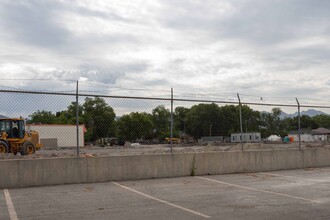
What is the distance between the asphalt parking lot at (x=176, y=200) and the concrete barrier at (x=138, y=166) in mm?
393

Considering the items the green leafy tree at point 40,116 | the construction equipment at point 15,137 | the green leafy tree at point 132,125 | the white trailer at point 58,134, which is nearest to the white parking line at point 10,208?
the green leafy tree at point 40,116

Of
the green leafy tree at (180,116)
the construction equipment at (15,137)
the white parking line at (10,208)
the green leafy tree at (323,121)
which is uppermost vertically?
the green leafy tree at (323,121)

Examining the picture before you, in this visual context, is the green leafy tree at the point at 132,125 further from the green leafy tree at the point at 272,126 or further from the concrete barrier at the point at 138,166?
the green leafy tree at the point at 272,126

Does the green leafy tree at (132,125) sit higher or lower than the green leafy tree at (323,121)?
lower

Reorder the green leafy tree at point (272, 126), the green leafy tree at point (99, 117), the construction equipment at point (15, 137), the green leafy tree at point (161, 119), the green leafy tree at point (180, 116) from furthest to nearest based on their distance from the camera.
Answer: the green leafy tree at point (272, 126)
the green leafy tree at point (180, 116)
the construction equipment at point (15, 137)
the green leafy tree at point (161, 119)
the green leafy tree at point (99, 117)

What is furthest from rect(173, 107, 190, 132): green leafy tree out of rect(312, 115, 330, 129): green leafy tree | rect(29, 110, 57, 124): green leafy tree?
rect(312, 115, 330, 129): green leafy tree

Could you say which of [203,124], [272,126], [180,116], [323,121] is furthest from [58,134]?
[323,121]

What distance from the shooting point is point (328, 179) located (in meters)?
13.2

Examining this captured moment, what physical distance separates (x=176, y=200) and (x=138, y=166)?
3.72 meters

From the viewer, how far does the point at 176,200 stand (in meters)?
9.27

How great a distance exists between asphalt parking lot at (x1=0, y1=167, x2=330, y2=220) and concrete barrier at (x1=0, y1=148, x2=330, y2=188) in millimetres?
393

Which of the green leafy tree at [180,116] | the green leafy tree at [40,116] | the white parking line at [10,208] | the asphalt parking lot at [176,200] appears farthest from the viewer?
the green leafy tree at [180,116]

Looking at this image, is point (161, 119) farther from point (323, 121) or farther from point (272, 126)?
point (323, 121)

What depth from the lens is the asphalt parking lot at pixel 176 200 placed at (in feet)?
25.4
